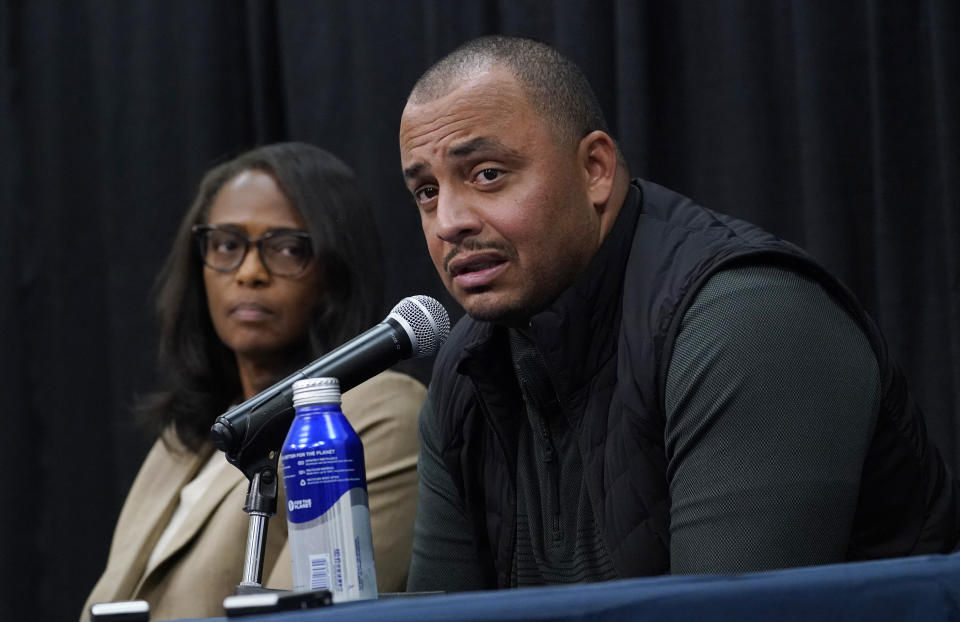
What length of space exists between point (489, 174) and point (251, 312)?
82cm

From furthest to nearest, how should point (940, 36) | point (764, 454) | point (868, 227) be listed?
1. point (868, 227)
2. point (940, 36)
3. point (764, 454)

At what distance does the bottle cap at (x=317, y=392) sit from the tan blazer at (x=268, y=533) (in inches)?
31.4

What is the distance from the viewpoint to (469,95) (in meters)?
1.44

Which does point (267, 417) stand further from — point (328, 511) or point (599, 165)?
point (599, 165)

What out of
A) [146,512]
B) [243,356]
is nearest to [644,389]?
[243,356]

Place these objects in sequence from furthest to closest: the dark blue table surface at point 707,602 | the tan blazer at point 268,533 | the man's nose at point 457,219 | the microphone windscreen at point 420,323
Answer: the tan blazer at point 268,533, the man's nose at point 457,219, the microphone windscreen at point 420,323, the dark blue table surface at point 707,602

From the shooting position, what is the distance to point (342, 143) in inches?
97.5

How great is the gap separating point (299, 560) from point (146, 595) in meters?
1.13

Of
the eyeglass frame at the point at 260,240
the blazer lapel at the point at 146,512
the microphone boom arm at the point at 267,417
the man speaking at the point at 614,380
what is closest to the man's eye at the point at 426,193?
the man speaking at the point at 614,380

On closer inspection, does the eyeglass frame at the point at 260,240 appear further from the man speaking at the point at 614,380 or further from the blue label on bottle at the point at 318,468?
the blue label on bottle at the point at 318,468

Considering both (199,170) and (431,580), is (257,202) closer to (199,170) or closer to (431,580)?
(199,170)

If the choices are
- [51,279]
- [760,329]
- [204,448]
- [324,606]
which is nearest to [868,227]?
[760,329]

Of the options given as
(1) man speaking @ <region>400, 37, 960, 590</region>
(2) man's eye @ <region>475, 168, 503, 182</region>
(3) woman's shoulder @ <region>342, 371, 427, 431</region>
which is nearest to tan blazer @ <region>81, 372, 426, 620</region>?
(3) woman's shoulder @ <region>342, 371, 427, 431</region>

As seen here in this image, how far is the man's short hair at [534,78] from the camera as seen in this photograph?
147cm
